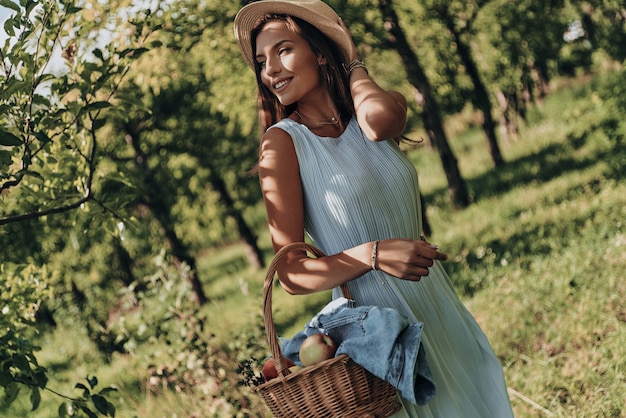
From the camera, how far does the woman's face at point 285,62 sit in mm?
2863

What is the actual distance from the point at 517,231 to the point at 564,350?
15.0 feet

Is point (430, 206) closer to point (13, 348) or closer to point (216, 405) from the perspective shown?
point (216, 405)

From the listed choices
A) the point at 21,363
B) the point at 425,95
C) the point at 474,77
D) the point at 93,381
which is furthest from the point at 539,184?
the point at 21,363

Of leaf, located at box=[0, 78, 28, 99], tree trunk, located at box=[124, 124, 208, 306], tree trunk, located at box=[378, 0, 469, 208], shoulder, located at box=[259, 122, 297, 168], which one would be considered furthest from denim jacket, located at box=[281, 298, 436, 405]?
tree trunk, located at box=[124, 124, 208, 306]

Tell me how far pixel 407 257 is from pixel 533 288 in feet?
15.5

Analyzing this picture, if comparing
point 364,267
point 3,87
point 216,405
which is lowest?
point 216,405

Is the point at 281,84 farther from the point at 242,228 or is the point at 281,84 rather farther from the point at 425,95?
the point at 242,228

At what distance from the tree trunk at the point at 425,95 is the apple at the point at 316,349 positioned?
31.3 feet

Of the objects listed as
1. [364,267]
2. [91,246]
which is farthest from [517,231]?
[91,246]

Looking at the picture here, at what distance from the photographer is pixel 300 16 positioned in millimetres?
2898

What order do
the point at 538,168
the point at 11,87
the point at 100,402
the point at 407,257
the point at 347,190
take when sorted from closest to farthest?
1. the point at 407,257
2. the point at 347,190
3. the point at 11,87
4. the point at 100,402
5. the point at 538,168

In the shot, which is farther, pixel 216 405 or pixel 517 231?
pixel 517 231

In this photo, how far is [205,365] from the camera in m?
5.88

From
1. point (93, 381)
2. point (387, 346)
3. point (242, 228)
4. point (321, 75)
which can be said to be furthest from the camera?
point (242, 228)
